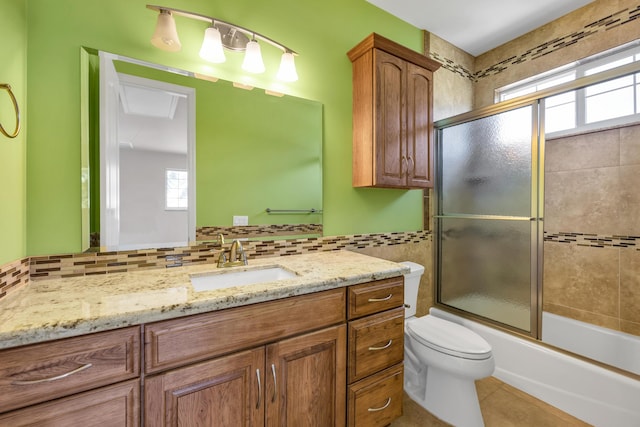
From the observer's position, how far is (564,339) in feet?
7.07

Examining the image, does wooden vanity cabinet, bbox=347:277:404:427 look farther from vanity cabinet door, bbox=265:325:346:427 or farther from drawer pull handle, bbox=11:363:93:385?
drawer pull handle, bbox=11:363:93:385

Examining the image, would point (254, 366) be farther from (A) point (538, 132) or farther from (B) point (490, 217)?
Result: (A) point (538, 132)

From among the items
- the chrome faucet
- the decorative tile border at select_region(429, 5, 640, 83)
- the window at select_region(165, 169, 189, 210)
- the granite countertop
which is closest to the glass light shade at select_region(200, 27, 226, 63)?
the window at select_region(165, 169, 189, 210)

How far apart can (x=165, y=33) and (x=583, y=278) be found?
320 centimetres

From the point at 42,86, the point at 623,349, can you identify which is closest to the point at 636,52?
the point at 623,349

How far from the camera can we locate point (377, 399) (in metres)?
1.27

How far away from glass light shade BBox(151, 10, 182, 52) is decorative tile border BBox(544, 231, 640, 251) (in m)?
2.99

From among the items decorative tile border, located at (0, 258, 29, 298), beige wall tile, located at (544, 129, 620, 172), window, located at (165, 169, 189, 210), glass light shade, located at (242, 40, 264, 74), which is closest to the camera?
decorative tile border, located at (0, 258, 29, 298)

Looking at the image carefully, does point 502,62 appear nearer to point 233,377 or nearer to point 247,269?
point 247,269

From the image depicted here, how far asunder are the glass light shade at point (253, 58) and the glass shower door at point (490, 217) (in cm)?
165

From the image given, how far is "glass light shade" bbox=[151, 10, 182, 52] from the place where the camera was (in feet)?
4.05

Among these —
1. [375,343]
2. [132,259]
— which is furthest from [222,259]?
[375,343]

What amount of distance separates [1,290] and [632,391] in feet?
9.26

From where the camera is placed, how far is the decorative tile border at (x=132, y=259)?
1.03 meters
